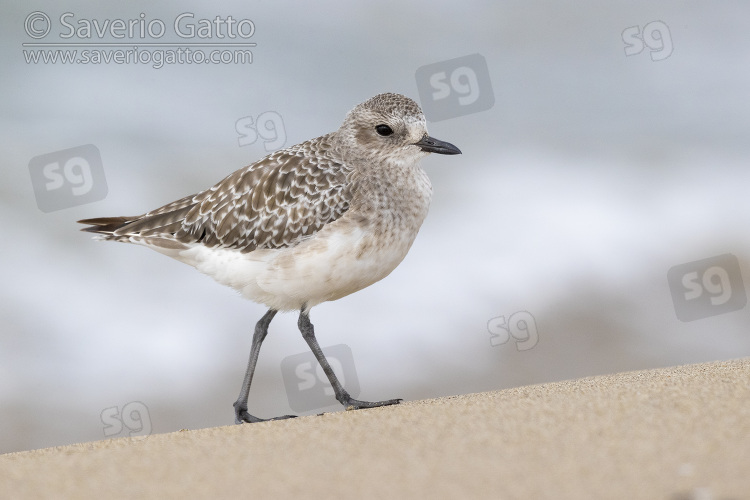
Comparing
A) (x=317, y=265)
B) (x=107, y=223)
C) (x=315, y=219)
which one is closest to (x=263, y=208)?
(x=315, y=219)

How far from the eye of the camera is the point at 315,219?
5102mm

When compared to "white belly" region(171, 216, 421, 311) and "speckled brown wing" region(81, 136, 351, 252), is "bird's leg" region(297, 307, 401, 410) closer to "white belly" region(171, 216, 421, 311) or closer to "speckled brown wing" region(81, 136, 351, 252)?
"white belly" region(171, 216, 421, 311)

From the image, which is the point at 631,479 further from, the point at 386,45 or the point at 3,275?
the point at 386,45

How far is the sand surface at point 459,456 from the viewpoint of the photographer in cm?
275

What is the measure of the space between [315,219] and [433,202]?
19.6 feet

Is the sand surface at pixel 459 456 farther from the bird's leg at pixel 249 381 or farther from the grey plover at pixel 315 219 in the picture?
the bird's leg at pixel 249 381

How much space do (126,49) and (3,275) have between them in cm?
457

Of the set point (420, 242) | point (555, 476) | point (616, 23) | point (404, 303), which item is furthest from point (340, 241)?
point (616, 23)

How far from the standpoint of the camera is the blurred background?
893 cm

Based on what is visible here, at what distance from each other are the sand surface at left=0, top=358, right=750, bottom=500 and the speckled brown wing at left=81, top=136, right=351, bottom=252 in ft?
4.42

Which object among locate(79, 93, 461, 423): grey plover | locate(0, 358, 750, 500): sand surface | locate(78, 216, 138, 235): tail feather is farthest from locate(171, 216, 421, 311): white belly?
locate(0, 358, 750, 500): sand surface

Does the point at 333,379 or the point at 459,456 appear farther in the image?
the point at 333,379

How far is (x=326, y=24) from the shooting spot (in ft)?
44.8

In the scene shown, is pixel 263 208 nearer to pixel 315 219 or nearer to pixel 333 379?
pixel 315 219
